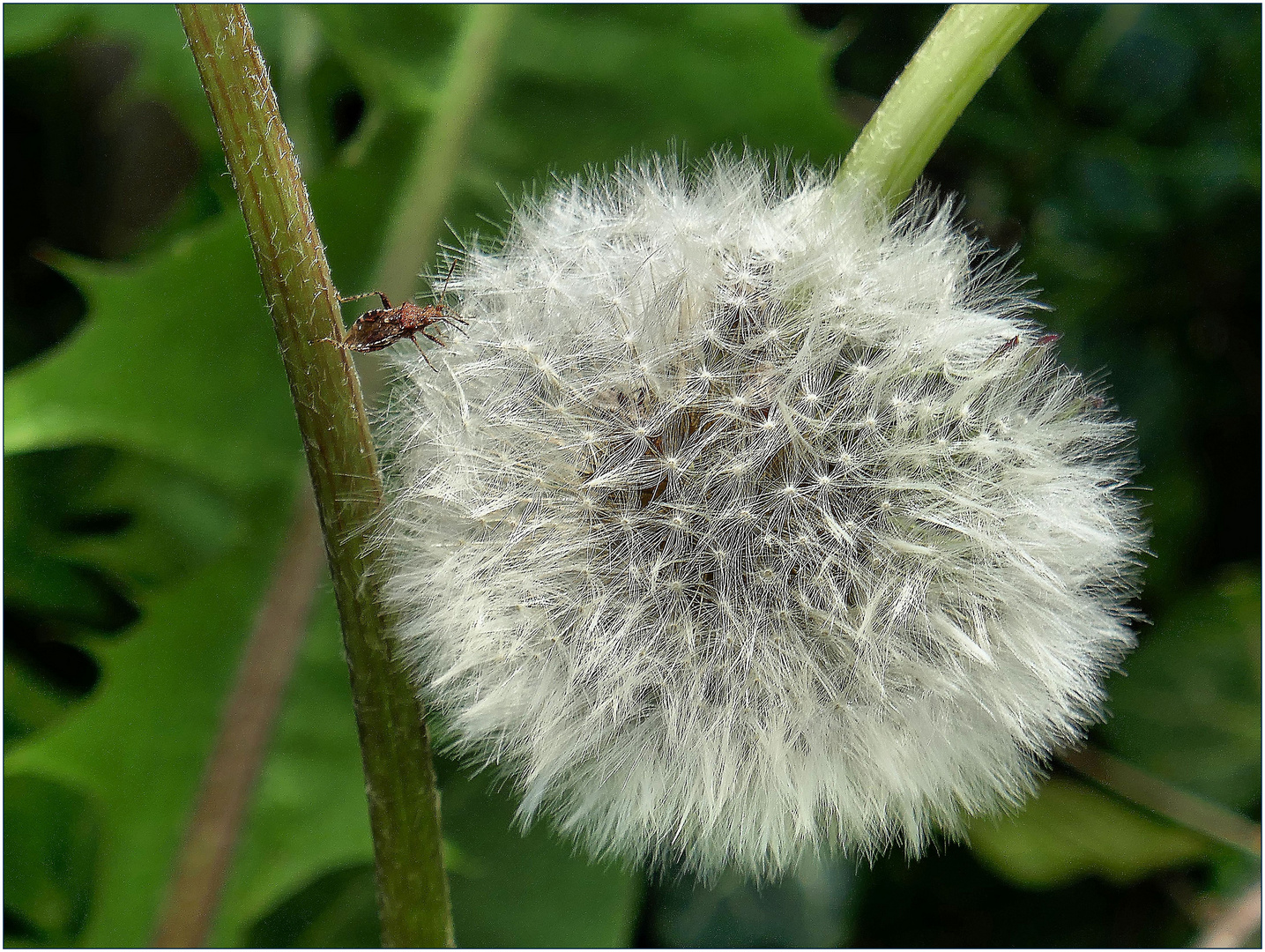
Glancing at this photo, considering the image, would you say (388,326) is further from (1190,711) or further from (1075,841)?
(1190,711)

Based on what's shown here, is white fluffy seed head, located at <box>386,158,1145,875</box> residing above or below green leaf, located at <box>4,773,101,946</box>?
above

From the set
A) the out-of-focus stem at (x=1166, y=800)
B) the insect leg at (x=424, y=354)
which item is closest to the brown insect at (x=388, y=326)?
the insect leg at (x=424, y=354)

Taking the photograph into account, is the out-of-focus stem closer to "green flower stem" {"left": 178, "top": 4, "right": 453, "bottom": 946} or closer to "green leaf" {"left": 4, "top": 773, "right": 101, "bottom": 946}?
"green flower stem" {"left": 178, "top": 4, "right": 453, "bottom": 946}

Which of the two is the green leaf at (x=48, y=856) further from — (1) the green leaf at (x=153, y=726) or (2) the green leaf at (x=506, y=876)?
(2) the green leaf at (x=506, y=876)

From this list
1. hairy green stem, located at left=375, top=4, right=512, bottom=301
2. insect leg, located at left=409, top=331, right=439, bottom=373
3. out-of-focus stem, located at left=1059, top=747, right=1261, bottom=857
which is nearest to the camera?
insect leg, located at left=409, top=331, right=439, bottom=373

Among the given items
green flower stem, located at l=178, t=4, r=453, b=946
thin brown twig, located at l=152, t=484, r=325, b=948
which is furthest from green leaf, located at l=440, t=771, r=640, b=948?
green flower stem, located at l=178, t=4, r=453, b=946

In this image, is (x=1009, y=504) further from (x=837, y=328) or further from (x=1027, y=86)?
(x=1027, y=86)

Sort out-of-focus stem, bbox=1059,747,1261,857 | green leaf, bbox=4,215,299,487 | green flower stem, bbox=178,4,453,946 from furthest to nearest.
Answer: out-of-focus stem, bbox=1059,747,1261,857
green leaf, bbox=4,215,299,487
green flower stem, bbox=178,4,453,946
